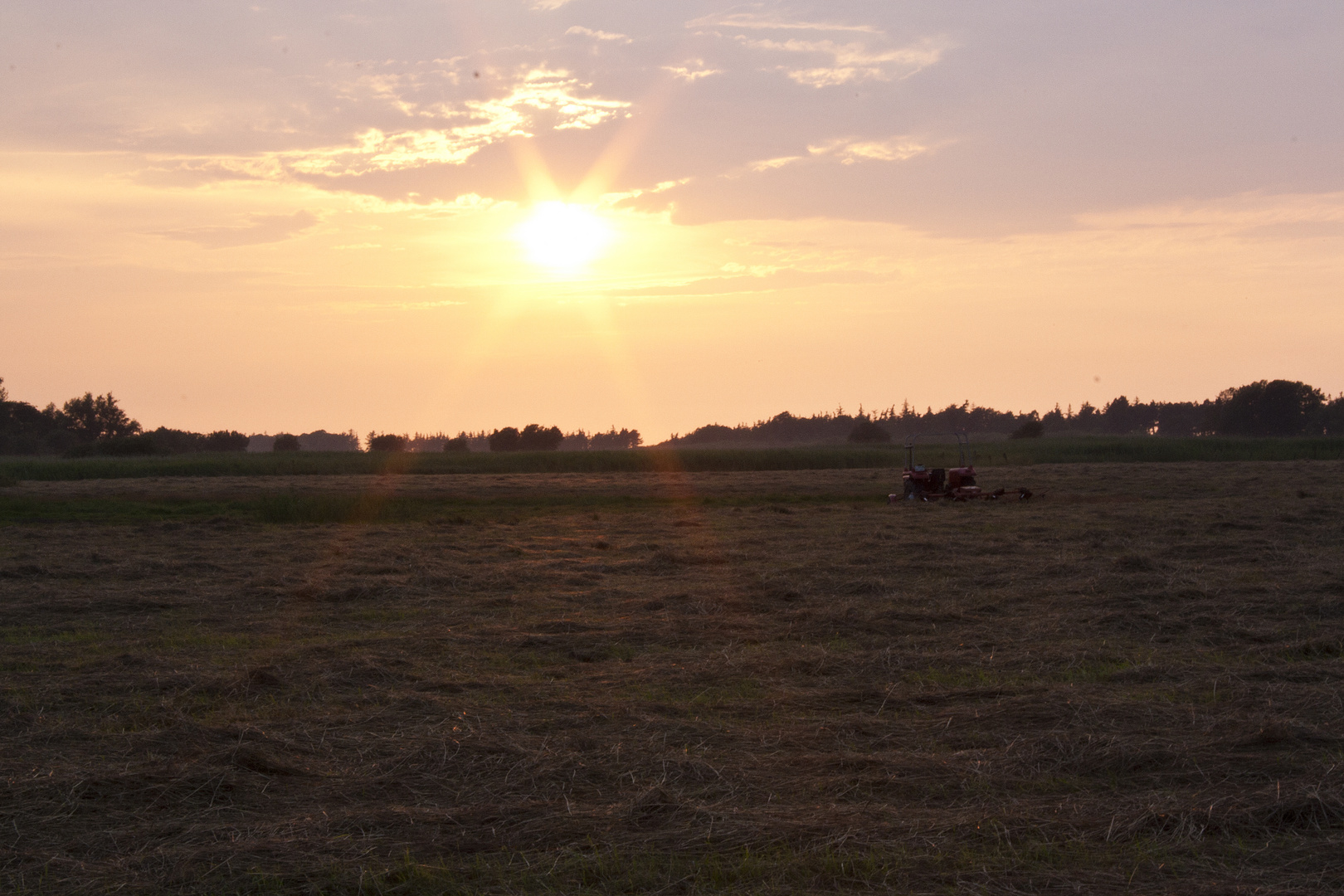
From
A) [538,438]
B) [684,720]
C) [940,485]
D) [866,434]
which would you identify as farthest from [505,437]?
[684,720]

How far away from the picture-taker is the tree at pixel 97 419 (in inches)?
3880

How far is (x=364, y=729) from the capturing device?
6660 millimetres

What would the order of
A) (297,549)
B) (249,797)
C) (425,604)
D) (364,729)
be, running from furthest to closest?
(297,549)
(425,604)
(364,729)
(249,797)

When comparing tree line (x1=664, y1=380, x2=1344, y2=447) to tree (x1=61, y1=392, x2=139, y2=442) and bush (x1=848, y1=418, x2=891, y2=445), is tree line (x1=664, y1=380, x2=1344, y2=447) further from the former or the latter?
tree (x1=61, y1=392, x2=139, y2=442)

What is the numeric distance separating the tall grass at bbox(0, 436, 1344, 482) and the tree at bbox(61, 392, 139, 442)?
45.2 meters

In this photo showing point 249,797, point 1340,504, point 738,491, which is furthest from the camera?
point 738,491

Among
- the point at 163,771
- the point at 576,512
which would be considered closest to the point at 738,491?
the point at 576,512

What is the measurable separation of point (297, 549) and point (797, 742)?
13.2m

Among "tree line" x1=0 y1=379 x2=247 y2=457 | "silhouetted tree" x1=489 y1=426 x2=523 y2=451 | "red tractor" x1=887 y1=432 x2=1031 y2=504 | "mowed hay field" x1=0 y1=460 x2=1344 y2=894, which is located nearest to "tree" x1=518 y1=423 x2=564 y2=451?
"silhouetted tree" x1=489 y1=426 x2=523 y2=451

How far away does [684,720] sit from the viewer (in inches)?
264

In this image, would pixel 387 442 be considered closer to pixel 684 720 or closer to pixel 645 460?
pixel 645 460

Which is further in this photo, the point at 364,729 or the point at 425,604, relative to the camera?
the point at 425,604

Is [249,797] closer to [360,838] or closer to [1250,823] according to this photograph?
[360,838]

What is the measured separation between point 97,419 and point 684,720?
11021 centimetres
